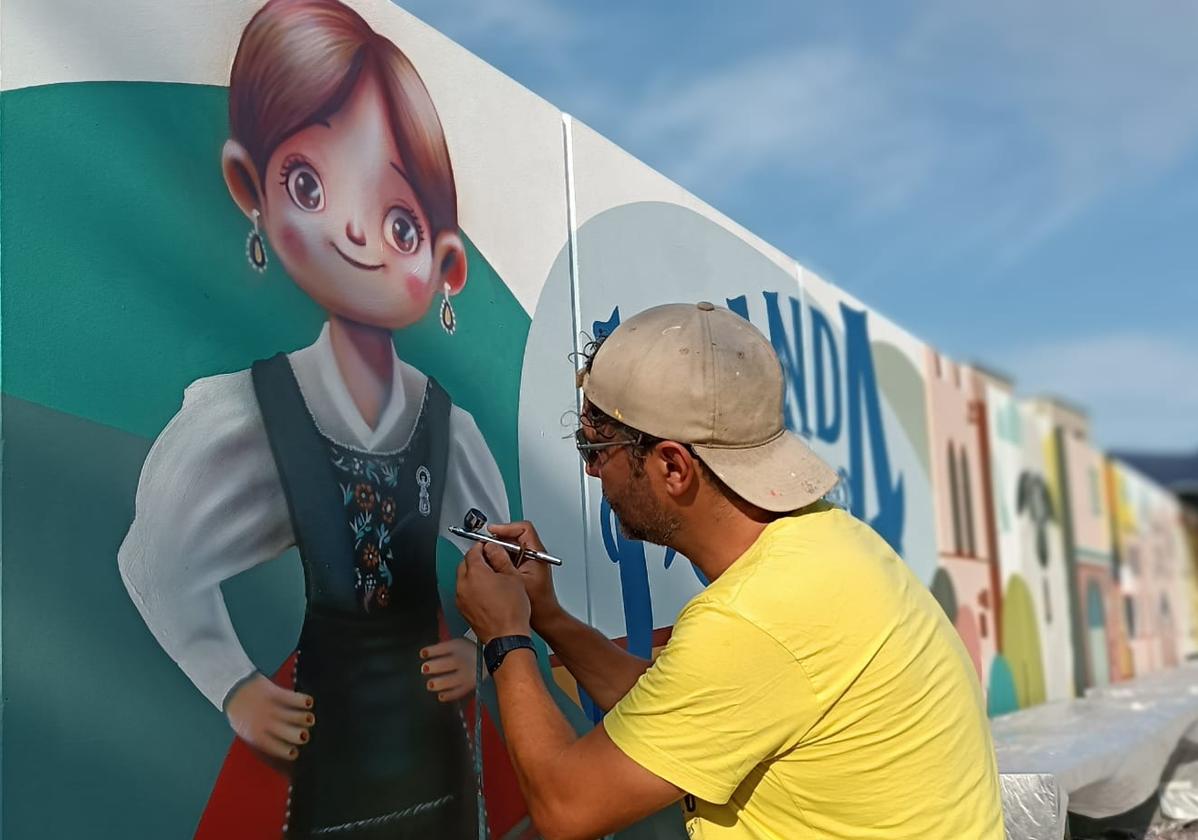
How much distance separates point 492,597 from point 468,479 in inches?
21.2

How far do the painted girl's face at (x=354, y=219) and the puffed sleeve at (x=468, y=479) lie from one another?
0.27 meters

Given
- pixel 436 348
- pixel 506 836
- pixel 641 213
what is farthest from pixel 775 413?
pixel 641 213

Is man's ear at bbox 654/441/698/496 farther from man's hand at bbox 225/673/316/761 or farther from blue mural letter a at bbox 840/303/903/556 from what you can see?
blue mural letter a at bbox 840/303/903/556

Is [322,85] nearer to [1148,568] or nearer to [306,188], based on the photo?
[306,188]

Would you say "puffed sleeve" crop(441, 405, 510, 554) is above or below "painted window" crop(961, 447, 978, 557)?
below

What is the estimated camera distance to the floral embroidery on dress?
215cm

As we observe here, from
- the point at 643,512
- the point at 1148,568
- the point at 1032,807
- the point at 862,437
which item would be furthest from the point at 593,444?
the point at 1148,568

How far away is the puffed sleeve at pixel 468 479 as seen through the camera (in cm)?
243

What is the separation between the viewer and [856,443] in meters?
4.84

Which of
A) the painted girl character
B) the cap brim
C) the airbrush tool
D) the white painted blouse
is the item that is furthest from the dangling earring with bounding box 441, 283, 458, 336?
the cap brim

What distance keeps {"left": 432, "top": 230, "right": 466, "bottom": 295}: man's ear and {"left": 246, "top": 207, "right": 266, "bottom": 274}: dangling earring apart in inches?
18.4

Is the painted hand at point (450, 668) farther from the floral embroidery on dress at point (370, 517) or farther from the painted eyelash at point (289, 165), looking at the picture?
the painted eyelash at point (289, 165)

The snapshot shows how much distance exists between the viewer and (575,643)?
7.31 feet

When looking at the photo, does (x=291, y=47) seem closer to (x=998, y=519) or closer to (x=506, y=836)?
(x=506, y=836)
